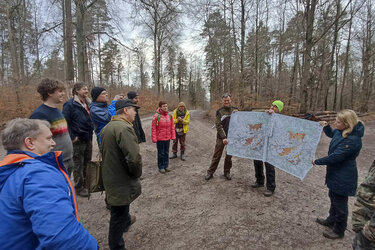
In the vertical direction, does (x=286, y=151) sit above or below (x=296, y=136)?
below

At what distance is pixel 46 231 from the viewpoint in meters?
1.01

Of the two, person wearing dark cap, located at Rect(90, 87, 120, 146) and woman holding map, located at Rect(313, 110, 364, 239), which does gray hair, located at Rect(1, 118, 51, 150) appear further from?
woman holding map, located at Rect(313, 110, 364, 239)

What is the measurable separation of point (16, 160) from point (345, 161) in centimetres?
383

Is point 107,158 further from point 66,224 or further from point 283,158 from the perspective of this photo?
point 283,158

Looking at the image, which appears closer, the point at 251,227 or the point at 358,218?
the point at 358,218

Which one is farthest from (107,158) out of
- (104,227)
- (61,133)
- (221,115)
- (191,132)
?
(191,132)

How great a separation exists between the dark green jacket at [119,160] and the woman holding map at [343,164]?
2845 mm

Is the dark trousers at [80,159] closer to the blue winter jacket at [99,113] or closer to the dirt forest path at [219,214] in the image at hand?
the dirt forest path at [219,214]

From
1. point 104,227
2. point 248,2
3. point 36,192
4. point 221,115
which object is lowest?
point 104,227

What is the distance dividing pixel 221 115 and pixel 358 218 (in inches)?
129

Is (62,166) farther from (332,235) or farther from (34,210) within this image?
(332,235)

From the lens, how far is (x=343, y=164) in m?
2.73

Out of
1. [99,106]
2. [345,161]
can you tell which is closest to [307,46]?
[345,161]

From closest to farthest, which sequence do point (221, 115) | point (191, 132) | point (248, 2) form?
point (221, 115) < point (191, 132) < point (248, 2)
